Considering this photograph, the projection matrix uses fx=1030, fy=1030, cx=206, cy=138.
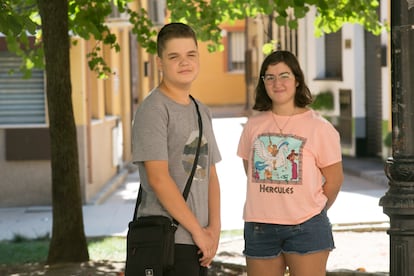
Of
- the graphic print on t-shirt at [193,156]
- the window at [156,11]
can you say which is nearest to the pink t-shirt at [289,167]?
the graphic print on t-shirt at [193,156]

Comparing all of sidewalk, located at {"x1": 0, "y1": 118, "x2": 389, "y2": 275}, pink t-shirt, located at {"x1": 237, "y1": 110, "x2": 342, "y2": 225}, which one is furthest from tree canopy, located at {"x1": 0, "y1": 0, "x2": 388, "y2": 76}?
pink t-shirt, located at {"x1": 237, "y1": 110, "x2": 342, "y2": 225}

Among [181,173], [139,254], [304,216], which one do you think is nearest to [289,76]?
[304,216]

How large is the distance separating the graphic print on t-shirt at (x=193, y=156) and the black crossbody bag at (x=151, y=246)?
24cm

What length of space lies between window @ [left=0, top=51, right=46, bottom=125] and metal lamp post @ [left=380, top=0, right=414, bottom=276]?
11494mm

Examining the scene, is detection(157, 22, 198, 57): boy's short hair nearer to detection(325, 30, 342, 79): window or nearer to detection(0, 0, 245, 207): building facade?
detection(0, 0, 245, 207): building facade

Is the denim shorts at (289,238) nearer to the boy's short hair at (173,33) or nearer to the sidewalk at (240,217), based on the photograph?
the boy's short hair at (173,33)

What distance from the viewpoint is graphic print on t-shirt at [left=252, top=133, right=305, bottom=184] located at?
5.18 metres

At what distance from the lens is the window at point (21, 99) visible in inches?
643

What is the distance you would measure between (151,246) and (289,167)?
109cm

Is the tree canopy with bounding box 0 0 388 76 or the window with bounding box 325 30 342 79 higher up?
the tree canopy with bounding box 0 0 388 76

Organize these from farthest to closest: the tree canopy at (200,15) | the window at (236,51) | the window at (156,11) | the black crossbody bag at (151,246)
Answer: the window at (236,51), the window at (156,11), the tree canopy at (200,15), the black crossbody bag at (151,246)

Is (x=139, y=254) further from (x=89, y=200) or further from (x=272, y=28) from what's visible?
(x=272, y=28)

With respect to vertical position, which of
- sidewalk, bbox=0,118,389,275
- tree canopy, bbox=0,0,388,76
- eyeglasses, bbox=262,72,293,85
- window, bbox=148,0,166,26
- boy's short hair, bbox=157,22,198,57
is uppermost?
window, bbox=148,0,166,26

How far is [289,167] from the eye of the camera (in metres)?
5.18
